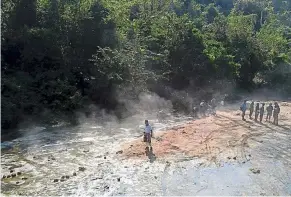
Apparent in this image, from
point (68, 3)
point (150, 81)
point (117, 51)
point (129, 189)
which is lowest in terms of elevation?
point (129, 189)

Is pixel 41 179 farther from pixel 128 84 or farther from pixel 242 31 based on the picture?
pixel 242 31

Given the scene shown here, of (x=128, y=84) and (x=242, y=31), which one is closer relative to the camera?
(x=128, y=84)

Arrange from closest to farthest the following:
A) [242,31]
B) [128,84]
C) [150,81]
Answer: [128,84], [150,81], [242,31]

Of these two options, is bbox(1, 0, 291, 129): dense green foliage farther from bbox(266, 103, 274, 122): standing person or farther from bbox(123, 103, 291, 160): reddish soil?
bbox(266, 103, 274, 122): standing person

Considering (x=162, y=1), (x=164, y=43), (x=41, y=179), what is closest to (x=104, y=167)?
(x=41, y=179)

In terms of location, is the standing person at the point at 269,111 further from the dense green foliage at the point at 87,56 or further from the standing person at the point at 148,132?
the standing person at the point at 148,132

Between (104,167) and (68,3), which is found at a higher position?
(68,3)

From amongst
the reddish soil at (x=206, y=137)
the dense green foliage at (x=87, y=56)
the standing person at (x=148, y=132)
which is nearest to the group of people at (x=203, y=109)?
the reddish soil at (x=206, y=137)

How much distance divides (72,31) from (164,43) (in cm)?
950

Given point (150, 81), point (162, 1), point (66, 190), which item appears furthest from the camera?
point (162, 1)

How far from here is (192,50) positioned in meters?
37.1

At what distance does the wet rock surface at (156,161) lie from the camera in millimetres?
15828

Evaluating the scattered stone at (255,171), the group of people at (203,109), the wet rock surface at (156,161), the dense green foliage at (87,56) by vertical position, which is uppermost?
the dense green foliage at (87,56)

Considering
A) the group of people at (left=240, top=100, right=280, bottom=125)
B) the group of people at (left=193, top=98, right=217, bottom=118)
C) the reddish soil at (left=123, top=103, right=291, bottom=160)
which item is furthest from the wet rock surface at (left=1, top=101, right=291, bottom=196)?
the group of people at (left=193, top=98, right=217, bottom=118)
